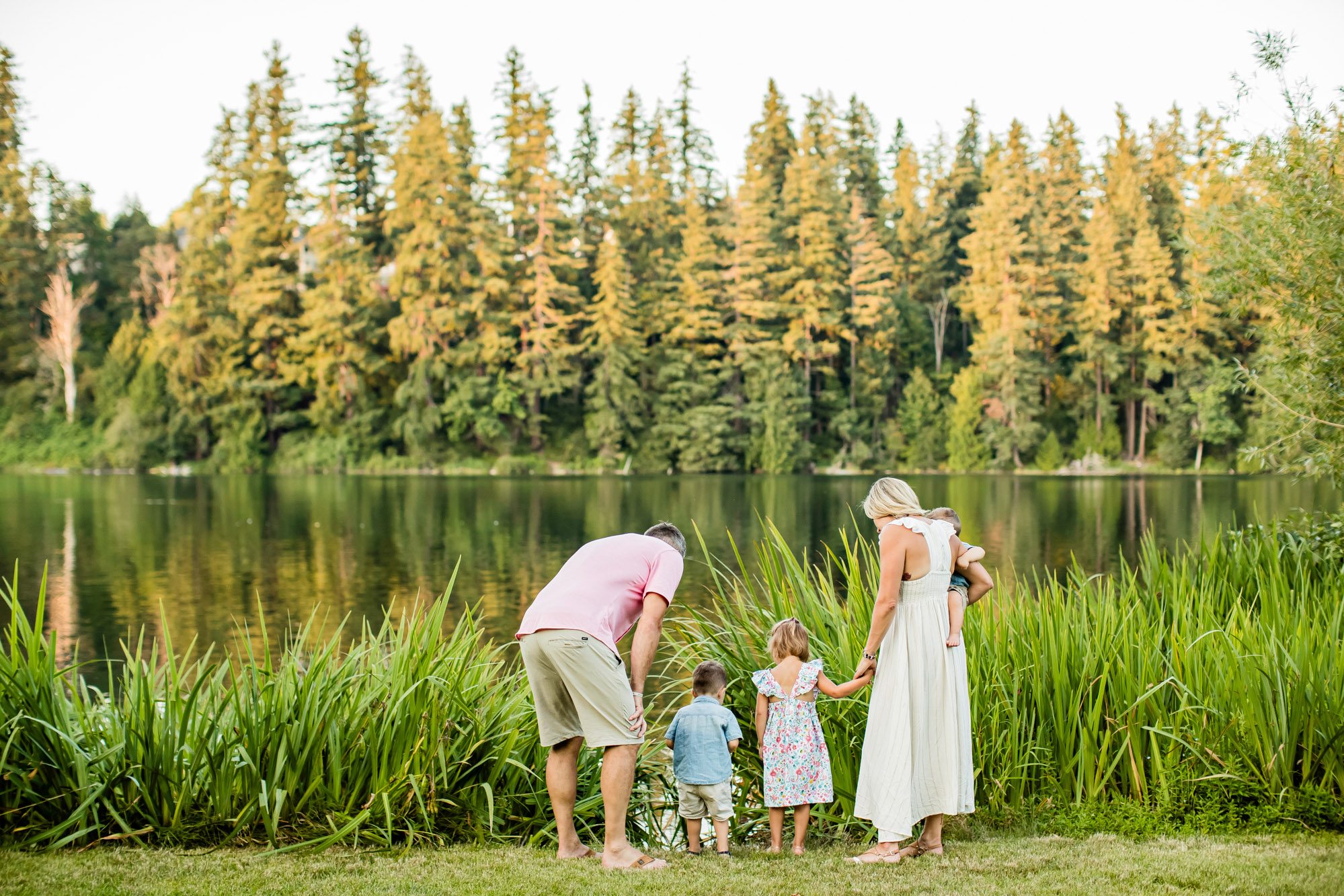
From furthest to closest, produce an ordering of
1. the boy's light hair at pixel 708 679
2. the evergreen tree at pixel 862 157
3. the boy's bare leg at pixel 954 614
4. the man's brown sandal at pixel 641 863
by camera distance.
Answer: the evergreen tree at pixel 862 157, the boy's light hair at pixel 708 679, the boy's bare leg at pixel 954 614, the man's brown sandal at pixel 641 863

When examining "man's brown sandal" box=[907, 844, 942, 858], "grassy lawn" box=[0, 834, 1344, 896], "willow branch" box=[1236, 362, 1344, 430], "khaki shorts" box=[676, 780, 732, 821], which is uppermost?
"willow branch" box=[1236, 362, 1344, 430]

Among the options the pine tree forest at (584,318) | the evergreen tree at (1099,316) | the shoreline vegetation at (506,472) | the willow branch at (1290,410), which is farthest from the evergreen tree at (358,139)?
the willow branch at (1290,410)

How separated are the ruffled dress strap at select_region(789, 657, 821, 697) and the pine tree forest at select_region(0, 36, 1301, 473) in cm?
3709

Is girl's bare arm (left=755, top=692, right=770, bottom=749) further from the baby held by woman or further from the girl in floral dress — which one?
the baby held by woman

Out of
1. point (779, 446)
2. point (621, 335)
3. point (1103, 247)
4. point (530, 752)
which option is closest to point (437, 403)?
point (621, 335)

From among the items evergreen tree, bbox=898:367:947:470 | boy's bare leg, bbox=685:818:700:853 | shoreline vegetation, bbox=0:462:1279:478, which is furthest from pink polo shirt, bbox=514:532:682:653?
evergreen tree, bbox=898:367:947:470

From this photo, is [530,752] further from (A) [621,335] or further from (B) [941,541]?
(A) [621,335]

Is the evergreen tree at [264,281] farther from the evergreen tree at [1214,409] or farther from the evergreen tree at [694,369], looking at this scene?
the evergreen tree at [1214,409]

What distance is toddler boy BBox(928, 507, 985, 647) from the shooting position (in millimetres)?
3938

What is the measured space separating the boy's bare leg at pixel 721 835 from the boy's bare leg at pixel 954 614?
A: 107cm

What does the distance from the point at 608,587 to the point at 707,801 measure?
92 cm

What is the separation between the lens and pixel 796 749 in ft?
13.2

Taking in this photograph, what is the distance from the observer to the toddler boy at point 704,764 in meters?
4.02

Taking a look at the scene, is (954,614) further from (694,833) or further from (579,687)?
(579,687)
